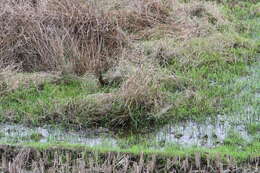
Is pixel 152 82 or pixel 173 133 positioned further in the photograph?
pixel 152 82

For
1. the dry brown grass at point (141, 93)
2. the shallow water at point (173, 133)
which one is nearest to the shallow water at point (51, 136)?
the shallow water at point (173, 133)

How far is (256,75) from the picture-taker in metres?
8.88

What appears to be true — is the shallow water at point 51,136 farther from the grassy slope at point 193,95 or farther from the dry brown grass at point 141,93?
the dry brown grass at point 141,93

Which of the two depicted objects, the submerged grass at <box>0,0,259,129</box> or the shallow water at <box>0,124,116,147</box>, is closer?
the shallow water at <box>0,124,116,147</box>

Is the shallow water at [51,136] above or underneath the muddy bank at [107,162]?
underneath

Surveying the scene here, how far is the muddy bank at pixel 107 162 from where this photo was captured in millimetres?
6328

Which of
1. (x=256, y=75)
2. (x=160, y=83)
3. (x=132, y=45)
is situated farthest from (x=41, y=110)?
(x=256, y=75)

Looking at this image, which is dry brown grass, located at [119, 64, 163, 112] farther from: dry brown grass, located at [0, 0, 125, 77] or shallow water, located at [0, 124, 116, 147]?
dry brown grass, located at [0, 0, 125, 77]

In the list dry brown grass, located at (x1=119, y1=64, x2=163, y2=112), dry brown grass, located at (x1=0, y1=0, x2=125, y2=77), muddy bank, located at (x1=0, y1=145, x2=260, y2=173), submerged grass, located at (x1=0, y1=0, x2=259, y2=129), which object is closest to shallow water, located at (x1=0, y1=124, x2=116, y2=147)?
submerged grass, located at (x1=0, y1=0, x2=259, y2=129)

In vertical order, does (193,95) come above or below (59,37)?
below

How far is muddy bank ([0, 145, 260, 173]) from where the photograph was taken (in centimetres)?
633

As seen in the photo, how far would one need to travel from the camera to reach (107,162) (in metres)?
6.50

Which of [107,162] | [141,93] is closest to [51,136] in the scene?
[107,162]

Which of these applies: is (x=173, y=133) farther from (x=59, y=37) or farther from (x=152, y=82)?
(x=59, y=37)
